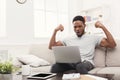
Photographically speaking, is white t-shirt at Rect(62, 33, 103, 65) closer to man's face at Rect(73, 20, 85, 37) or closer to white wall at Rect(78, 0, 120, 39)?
man's face at Rect(73, 20, 85, 37)

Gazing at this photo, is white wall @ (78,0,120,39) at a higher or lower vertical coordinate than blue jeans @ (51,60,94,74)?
higher

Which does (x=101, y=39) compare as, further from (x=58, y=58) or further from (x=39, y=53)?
(x=39, y=53)

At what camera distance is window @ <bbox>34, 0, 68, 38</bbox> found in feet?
14.4

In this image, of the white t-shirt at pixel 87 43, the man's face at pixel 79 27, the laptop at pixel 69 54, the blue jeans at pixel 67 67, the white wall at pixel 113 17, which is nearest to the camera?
the laptop at pixel 69 54

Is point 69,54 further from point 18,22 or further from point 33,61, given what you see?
point 18,22

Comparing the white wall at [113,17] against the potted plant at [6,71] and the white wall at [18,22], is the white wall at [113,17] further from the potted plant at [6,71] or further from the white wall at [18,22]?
the potted plant at [6,71]

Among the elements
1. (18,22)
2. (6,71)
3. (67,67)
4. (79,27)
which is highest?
(18,22)

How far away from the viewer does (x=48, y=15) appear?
4.59 meters

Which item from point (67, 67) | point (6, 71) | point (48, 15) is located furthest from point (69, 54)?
point (48, 15)

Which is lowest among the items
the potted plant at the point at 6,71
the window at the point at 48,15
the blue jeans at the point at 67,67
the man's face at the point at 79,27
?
the blue jeans at the point at 67,67

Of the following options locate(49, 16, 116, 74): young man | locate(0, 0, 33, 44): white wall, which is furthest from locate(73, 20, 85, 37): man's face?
locate(0, 0, 33, 44): white wall

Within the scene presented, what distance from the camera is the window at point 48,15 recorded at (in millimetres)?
4398

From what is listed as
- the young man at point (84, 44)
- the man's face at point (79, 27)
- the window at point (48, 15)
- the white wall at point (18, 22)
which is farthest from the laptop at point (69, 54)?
the window at point (48, 15)

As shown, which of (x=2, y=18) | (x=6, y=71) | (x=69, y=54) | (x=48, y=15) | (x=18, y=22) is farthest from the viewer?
(x=48, y=15)
